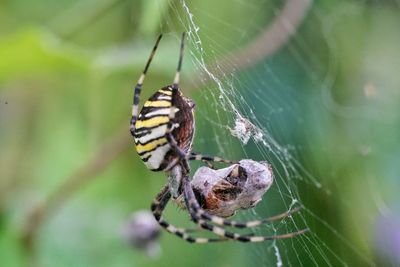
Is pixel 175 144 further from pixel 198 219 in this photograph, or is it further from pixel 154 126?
pixel 198 219

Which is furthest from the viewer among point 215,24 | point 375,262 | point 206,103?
point 215,24

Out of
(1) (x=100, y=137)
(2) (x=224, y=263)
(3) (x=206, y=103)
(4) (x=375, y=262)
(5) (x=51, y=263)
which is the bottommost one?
(4) (x=375, y=262)

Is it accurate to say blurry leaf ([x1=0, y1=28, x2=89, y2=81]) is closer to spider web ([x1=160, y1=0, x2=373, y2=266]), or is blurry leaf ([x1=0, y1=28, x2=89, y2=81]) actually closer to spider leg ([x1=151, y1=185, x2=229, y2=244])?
spider web ([x1=160, y1=0, x2=373, y2=266])

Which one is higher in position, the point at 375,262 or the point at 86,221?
the point at 86,221

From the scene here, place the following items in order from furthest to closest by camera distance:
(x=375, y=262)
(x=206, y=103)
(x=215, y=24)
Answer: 1. (x=215, y=24)
2. (x=206, y=103)
3. (x=375, y=262)

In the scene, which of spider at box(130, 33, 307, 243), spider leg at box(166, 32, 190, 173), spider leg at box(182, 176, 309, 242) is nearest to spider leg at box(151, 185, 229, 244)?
spider at box(130, 33, 307, 243)

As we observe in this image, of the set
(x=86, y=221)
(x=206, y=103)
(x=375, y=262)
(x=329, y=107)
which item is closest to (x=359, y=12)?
(x=329, y=107)

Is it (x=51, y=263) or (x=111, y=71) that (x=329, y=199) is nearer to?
(x=111, y=71)

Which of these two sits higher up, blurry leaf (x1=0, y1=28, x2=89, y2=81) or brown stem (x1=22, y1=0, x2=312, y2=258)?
blurry leaf (x1=0, y1=28, x2=89, y2=81)
